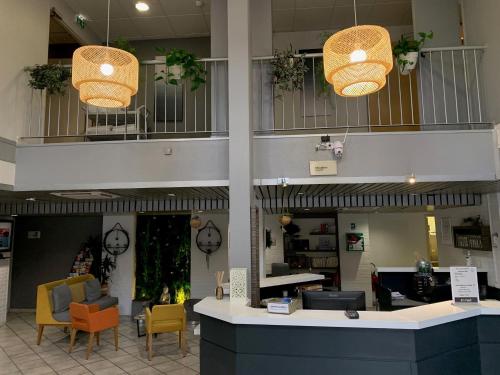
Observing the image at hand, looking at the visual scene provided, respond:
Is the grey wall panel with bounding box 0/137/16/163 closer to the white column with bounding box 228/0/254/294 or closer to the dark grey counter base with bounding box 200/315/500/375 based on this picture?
the white column with bounding box 228/0/254/294

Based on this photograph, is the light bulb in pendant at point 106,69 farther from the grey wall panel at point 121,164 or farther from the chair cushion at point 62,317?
the chair cushion at point 62,317

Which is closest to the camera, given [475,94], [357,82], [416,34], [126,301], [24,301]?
[357,82]

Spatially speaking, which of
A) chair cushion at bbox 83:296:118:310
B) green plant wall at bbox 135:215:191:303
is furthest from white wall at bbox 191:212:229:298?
chair cushion at bbox 83:296:118:310

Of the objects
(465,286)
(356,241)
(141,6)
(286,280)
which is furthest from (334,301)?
(141,6)

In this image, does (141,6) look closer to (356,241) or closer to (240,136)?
(240,136)

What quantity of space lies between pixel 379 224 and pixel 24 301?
30.3 ft

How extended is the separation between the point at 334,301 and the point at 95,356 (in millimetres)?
4019

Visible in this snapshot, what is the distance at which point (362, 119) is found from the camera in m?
6.89

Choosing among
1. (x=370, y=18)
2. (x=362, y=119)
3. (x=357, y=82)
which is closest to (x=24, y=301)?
(x=362, y=119)

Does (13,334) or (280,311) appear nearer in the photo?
(280,311)

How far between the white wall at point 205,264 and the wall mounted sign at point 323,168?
4574 millimetres

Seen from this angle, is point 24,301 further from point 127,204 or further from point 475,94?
point 475,94

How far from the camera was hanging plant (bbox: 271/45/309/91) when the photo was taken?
4.44 m

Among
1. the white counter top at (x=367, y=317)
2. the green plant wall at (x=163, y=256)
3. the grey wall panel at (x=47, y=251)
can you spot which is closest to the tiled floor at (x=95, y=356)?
the green plant wall at (x=163, y=256)
